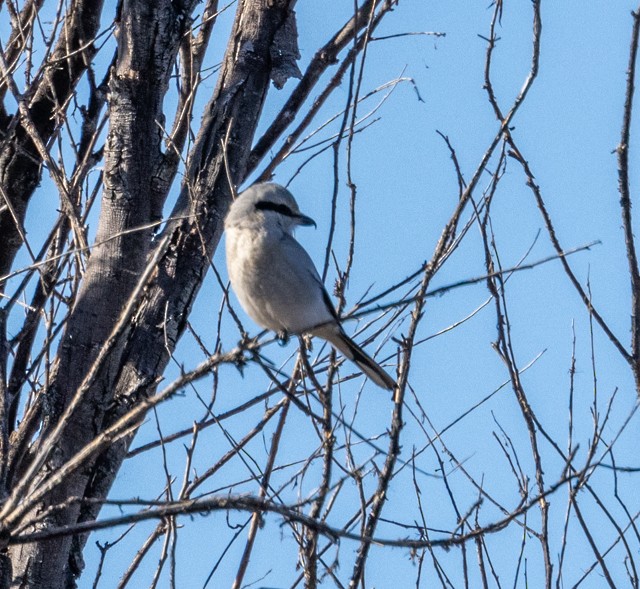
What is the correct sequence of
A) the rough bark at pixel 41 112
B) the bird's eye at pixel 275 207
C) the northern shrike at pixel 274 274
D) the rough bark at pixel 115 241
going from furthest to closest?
the rough bark at pixel 41 112 → the bird's eye at pixel 275 207 → the northern shrike at pixel 274 274 → the rough bark at pixel 115 241

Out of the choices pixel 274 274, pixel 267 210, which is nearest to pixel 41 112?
pixel 267 210

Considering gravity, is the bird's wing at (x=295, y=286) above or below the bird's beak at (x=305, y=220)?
below

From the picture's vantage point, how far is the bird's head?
13.2ft

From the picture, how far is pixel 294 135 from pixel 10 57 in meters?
1.35

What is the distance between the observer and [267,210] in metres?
4.12

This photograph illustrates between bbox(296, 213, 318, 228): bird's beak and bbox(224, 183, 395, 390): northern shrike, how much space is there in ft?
0.36

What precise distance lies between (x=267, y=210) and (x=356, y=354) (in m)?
0.70

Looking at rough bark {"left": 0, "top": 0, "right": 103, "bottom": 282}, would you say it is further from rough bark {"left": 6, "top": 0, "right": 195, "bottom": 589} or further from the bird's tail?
the bird's tail

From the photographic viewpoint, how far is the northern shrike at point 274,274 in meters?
3.97

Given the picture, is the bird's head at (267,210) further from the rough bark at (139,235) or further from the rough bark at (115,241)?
the rough bark at (115,241)

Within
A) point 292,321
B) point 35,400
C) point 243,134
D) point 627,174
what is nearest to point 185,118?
point 243,134

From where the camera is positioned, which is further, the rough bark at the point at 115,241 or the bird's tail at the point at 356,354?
the bird's tail at the point at 356,354

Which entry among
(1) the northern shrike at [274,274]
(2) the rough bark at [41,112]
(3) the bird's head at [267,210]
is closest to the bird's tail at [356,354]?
(1) the northern shrike at [274,274]

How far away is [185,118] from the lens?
14.3 feet
